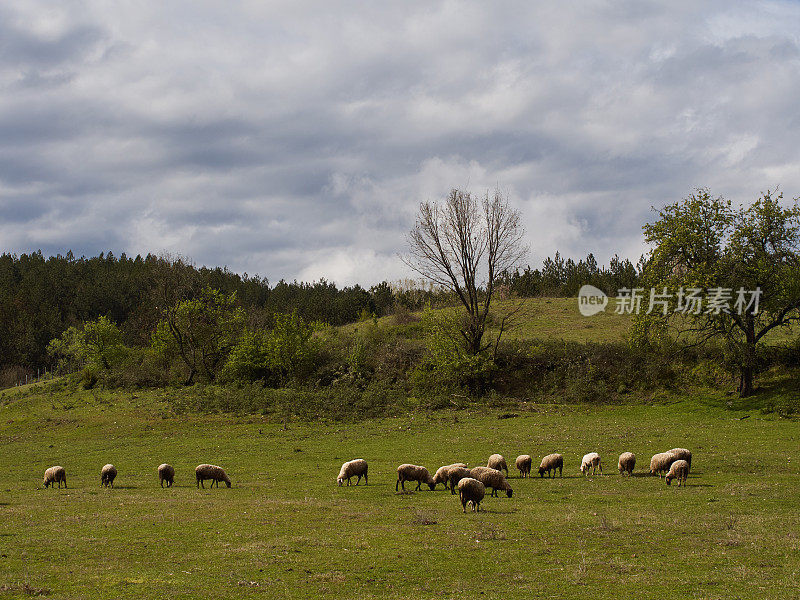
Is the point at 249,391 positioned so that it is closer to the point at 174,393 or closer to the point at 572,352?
the point at 174,393

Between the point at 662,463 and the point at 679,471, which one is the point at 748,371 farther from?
the point at 679,471

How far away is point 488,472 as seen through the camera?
24078mm

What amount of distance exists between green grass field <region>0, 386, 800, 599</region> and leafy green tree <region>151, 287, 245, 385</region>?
3583 cm

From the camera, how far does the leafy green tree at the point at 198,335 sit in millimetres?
77094

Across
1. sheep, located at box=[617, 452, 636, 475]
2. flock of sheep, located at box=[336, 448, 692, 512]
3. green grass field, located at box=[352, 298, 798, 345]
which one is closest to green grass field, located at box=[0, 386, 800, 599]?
sheep, located at box=[617, 452, 636, 475]

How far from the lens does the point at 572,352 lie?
64250 mm

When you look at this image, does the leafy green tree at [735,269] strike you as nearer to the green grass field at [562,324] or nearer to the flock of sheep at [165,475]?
the green grass field at [562,324]

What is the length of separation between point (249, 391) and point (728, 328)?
148 ft

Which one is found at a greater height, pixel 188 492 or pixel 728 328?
pixel 728 328

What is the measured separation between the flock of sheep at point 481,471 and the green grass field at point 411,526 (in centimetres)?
70

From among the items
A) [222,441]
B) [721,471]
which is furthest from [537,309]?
[721,471]

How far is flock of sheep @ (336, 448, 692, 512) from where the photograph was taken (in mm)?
21194

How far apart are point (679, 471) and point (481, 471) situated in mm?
8576

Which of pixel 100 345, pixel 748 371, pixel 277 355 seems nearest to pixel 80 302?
pixel 100 345
